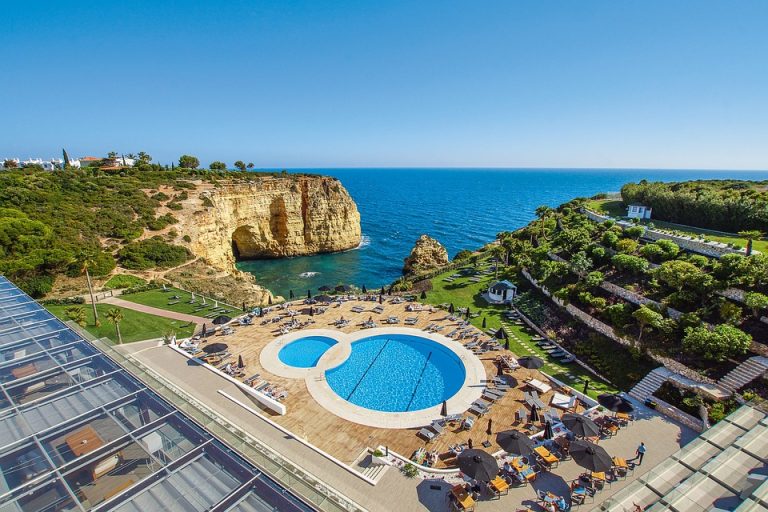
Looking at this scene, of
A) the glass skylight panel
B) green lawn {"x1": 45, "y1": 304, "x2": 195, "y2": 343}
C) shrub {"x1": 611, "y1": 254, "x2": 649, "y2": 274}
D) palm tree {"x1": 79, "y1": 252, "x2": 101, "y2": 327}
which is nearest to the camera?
the glass skylight panel

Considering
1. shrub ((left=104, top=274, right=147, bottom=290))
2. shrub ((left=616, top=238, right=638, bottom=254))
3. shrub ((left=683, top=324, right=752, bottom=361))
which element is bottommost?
shrub ((left=104, top=274, right=147, bottom=290))

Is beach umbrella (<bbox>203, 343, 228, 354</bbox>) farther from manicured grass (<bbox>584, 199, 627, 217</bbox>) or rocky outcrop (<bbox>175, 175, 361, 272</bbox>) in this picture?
manicured grass (<bbox>584, 199, 627, 217</bbox>)

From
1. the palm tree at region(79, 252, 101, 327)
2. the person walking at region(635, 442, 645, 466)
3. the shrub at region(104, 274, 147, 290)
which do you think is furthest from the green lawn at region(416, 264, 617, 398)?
the shrub at region(104, 274, 147, 290)

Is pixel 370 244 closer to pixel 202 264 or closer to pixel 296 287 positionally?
pixel 296 287

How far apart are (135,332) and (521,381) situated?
30.4m

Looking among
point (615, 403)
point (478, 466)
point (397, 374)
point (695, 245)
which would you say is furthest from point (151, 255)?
point (695, 245)

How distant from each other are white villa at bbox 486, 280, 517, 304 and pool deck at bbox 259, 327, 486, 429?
10.8 meters

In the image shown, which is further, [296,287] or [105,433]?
[296,287]

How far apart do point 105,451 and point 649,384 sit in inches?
1078

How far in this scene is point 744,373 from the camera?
20.6m

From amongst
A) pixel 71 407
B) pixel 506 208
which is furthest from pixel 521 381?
pixel 506 208

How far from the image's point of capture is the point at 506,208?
14162cm

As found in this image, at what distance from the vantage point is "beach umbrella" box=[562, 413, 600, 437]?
55.9 ft

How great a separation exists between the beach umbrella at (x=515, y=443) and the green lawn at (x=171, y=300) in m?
27.1
